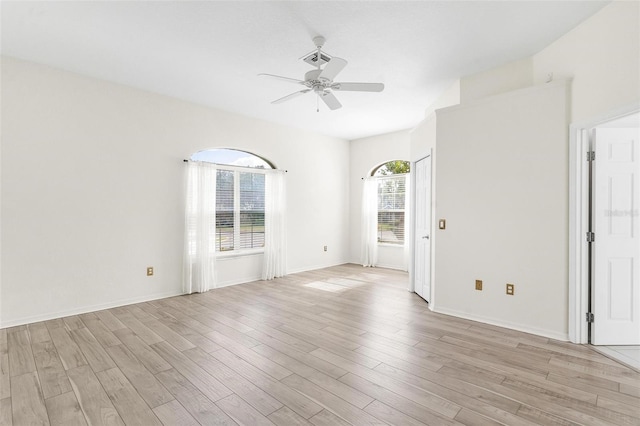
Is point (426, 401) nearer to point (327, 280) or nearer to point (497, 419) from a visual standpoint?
point (497, 419)

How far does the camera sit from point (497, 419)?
6.21ft

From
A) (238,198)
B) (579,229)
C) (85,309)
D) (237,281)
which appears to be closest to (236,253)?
(237,281)

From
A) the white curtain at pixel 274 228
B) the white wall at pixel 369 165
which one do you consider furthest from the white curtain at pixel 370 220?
the white curtain at pixel 274 228

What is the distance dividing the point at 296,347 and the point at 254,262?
3065 millimetres

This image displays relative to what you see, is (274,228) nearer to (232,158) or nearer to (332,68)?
(232,158)

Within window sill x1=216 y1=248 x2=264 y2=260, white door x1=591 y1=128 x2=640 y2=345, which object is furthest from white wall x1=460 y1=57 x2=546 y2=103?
window sill x1=216 y1=248 x2=264 y2=260

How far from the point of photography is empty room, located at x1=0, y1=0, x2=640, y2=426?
226 centimetres

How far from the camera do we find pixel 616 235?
9.66 ft

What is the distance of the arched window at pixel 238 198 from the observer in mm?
5339

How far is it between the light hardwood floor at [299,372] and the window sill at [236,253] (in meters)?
1.50

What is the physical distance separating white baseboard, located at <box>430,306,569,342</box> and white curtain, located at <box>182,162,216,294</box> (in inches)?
134

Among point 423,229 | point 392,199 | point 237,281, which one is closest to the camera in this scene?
point 423,229

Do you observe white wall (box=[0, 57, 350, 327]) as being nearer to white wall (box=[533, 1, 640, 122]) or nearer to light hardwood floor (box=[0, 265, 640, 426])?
light hardwood floor (box=[0, 265, 640, 426])

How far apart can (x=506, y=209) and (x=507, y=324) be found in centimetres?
127
